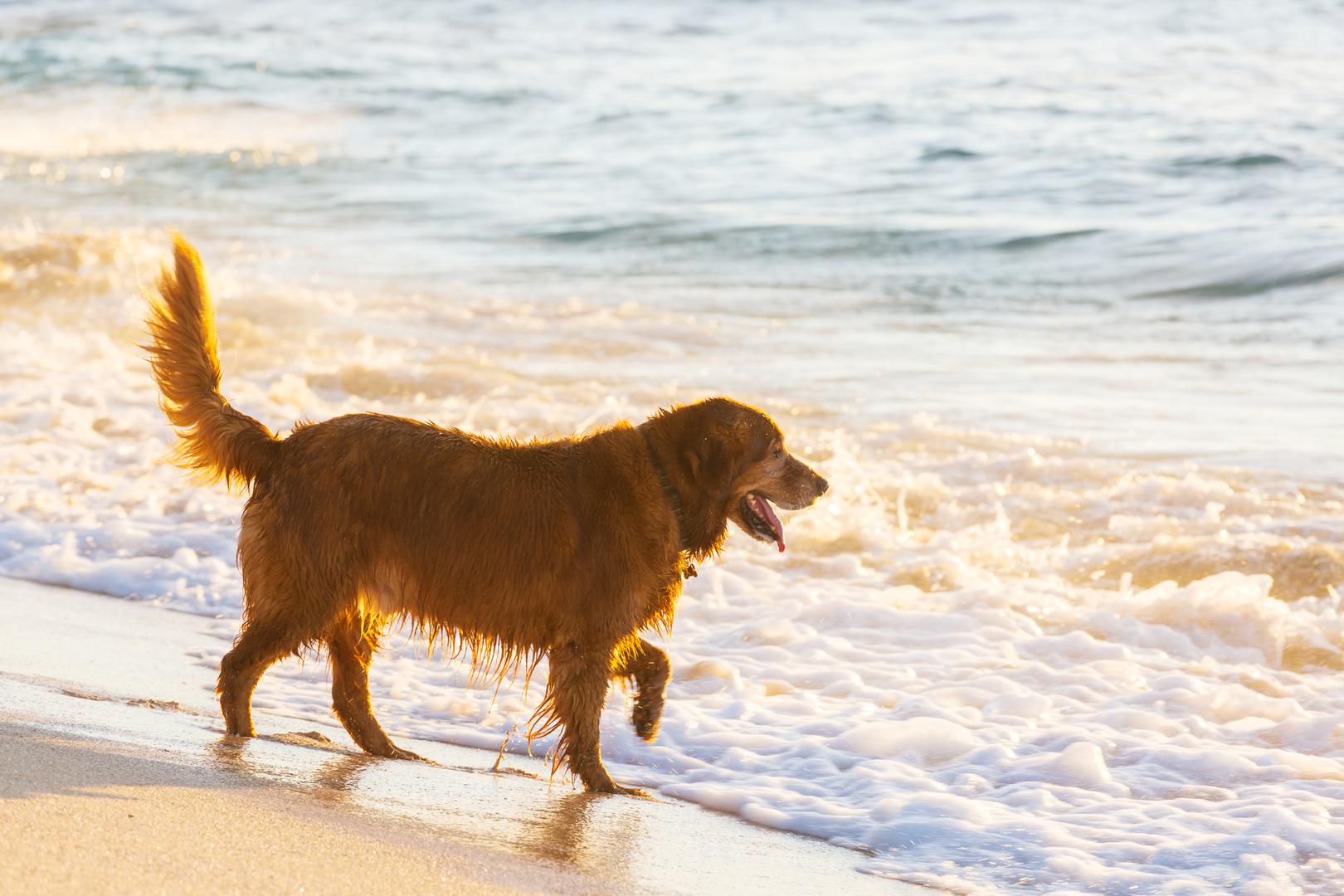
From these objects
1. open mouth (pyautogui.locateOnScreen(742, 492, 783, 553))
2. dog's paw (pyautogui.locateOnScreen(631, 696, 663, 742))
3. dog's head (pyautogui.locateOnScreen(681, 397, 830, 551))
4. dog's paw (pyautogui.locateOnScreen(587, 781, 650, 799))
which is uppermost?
dog's head (pyautogui.locateOnScreen(681, 397, 830, 551))

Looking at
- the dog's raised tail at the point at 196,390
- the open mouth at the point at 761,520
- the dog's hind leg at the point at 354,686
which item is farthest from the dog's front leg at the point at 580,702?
the dog's raised tail at the point at 196,390

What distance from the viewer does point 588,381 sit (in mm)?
11055

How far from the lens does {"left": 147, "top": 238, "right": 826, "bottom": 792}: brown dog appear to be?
4664mm

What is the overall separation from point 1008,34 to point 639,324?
2135 cm

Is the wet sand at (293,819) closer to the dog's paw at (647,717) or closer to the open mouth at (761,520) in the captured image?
the dog's paw at (647,717)

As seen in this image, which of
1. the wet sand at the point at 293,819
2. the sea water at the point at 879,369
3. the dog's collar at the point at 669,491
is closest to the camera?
the wet sand at the point at 293,819

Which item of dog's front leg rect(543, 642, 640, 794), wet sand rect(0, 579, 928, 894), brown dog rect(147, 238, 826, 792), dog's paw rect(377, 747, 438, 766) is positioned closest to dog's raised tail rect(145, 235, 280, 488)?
brown dog rect(147, 238, 826, 792)

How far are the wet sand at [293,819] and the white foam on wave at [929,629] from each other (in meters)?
0.35

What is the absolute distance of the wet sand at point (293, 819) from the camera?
3.47m

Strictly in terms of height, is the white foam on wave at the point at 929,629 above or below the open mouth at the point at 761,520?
below

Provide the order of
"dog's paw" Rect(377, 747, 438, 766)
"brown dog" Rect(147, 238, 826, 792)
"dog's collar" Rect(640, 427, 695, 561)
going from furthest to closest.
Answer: "dog's paw" Rect(377, 747, 438, 766), "dog's collar" Rect(640, 427, 695, 561), "brown dog" Rect(147, 238, 826, 792)

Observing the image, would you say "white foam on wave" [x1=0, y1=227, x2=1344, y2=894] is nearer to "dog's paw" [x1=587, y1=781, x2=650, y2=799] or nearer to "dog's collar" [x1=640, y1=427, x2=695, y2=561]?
"dog's paw" [x1=587, y1=781, x2=650, y2=799]

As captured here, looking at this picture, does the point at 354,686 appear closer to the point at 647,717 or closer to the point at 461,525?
the point at 461,525

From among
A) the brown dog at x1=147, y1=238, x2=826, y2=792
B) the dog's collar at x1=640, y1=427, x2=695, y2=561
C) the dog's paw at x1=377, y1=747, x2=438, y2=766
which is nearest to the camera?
the brown dog at x1=147, y1=238, x2=826, y2=792
